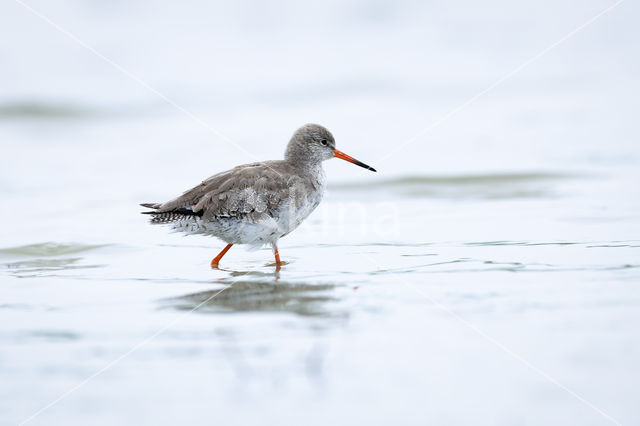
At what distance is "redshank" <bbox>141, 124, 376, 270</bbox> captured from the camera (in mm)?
7027

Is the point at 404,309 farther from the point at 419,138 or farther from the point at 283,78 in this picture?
the point at 283,78

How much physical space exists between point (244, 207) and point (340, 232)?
181cm

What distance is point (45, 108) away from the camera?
591 inches

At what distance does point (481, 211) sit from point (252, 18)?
1103 centimetres

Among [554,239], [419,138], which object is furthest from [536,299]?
[419,138]

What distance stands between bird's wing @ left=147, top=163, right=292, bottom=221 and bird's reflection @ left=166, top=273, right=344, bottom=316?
3.00 ft

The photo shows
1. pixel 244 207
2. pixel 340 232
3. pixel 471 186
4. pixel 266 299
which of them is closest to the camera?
pixel 266 299

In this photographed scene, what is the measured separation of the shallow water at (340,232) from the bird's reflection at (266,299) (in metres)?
0.03

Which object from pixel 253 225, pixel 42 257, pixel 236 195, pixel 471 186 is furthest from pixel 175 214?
pixel 471 186

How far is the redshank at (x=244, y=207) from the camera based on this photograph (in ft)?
23.1

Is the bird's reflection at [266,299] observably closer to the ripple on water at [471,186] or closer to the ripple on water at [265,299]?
the ripple on water at [265,299]

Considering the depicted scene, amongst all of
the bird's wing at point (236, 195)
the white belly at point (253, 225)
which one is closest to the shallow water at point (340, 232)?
the white belly at point (253, 225)

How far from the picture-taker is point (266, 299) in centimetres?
567

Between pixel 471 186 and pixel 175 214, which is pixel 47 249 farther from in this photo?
pixel 471 186
